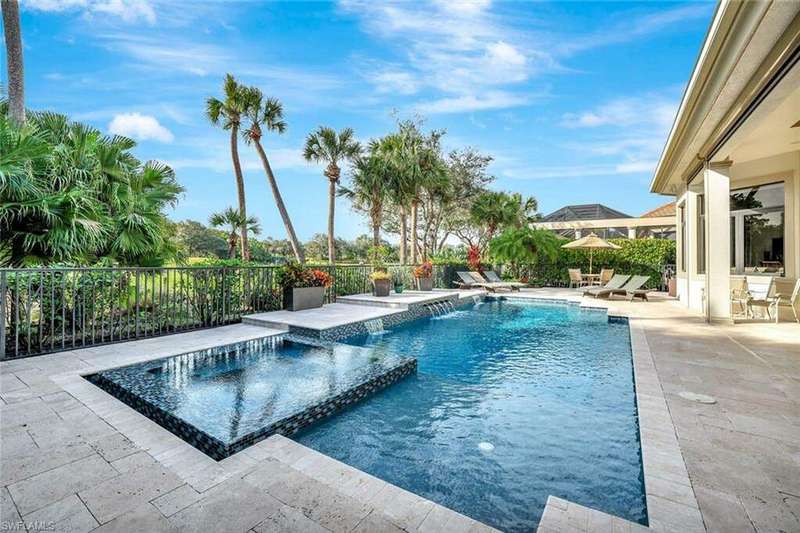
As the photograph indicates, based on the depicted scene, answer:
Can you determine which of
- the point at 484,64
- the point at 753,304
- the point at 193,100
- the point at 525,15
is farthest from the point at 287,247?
the point at 753,304

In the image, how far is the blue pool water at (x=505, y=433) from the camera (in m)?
2.39

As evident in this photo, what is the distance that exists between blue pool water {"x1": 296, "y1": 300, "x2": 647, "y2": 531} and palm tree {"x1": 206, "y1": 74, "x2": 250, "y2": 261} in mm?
12991

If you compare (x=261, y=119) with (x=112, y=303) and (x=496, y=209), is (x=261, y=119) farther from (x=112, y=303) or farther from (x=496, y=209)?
(x=112, y=303)

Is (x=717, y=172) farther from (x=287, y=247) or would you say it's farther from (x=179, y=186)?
(x=287, y=247)

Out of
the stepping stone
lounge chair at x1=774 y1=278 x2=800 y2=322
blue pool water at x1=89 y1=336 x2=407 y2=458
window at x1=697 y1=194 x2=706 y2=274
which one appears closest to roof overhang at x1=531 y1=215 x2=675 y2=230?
window at x1=697 y1=194 x2=706 y2=274

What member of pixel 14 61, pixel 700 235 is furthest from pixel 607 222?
pixel 14 61

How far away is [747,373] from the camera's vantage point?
4.21 m

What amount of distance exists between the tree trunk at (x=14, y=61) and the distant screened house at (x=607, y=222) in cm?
1866

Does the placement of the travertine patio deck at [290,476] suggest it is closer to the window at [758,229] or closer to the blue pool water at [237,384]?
the blue pool water at [237,384]

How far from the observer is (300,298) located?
855 centimetres

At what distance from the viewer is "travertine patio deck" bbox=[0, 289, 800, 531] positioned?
1858 millimetres

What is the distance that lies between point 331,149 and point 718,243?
15.4 metres

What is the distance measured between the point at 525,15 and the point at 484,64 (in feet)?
9.33

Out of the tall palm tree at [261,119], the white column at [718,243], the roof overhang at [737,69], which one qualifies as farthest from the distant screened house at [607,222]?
the tall palm tree at [261,119]
